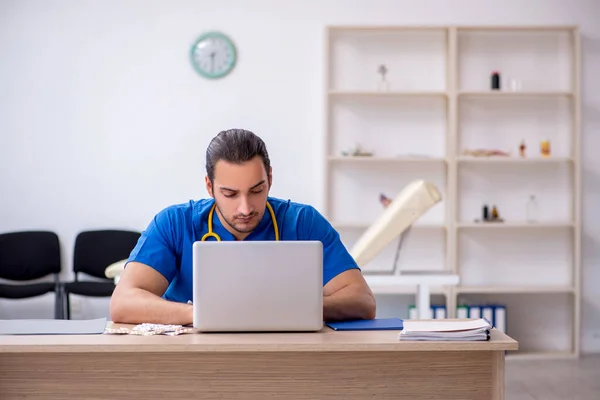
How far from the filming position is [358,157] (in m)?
5.23

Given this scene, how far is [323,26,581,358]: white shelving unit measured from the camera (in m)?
5.47

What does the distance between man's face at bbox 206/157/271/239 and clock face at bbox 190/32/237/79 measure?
3254 mm

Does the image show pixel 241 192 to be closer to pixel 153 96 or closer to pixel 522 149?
pixel 153 96

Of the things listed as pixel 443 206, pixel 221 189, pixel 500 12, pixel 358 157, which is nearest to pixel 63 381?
pixel 221 189

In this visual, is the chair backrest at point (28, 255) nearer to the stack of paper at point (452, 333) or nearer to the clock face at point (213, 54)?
the clock face at point (213, 54)

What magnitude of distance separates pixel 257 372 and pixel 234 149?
2.30 feet

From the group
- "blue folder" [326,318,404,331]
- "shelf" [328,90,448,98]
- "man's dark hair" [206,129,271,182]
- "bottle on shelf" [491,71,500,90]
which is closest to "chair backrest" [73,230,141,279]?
"shelf" [328,90,448,98]

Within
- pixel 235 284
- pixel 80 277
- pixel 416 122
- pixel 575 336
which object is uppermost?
pixel 416 122

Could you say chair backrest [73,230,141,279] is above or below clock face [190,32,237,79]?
below

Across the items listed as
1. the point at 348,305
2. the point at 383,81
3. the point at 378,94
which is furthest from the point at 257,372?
the point at 383,81

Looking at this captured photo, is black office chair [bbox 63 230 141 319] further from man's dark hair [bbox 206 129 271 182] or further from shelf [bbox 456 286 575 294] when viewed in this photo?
man's dark hair [bbox 206 129 271 182]

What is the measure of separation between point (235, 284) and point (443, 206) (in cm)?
375

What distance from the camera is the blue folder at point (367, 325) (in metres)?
2.05

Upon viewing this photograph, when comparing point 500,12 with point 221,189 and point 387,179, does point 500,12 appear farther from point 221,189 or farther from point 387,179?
point 221,189
